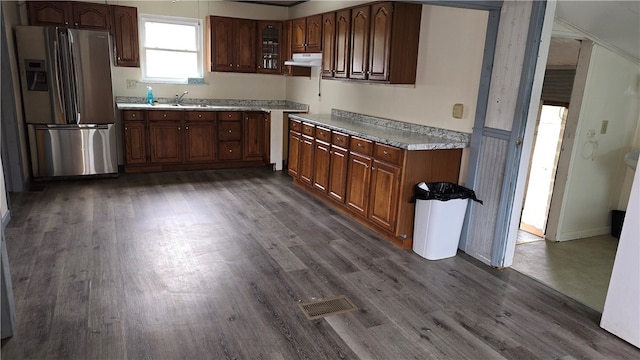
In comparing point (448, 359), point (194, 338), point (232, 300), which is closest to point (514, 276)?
point (448, 359)

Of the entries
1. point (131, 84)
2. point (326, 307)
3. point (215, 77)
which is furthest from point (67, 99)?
point (326, 307)

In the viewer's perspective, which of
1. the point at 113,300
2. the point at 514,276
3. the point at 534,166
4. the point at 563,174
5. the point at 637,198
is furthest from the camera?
the point at 534,166

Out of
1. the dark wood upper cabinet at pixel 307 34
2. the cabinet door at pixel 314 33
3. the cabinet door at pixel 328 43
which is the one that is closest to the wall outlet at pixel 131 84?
the dark wood upper cabinet at pixel 307 34

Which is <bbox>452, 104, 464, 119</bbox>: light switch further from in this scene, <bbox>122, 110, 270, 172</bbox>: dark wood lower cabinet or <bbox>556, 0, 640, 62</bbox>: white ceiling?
<bbox>122, 110, 270, 172</bbox>: dark wood lower cabinet

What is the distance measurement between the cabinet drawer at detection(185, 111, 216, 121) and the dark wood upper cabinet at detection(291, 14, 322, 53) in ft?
4.81

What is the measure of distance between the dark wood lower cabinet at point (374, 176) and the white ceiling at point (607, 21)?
4.31ft

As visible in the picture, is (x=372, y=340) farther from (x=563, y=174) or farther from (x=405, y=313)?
(x=563, y=174)

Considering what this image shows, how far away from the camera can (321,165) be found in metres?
4.80

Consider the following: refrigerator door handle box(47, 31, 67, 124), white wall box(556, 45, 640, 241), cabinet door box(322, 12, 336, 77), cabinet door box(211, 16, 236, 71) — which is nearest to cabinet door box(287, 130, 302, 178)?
cabinet door box(322, 12, 336, 77)

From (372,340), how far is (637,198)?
167cm

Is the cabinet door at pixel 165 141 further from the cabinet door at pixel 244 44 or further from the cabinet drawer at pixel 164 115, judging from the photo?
the cabinet door at pixel 244 44

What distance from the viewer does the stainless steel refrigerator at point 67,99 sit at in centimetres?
484

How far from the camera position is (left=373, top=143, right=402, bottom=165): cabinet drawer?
356cm

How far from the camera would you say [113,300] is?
2652 millimetres
